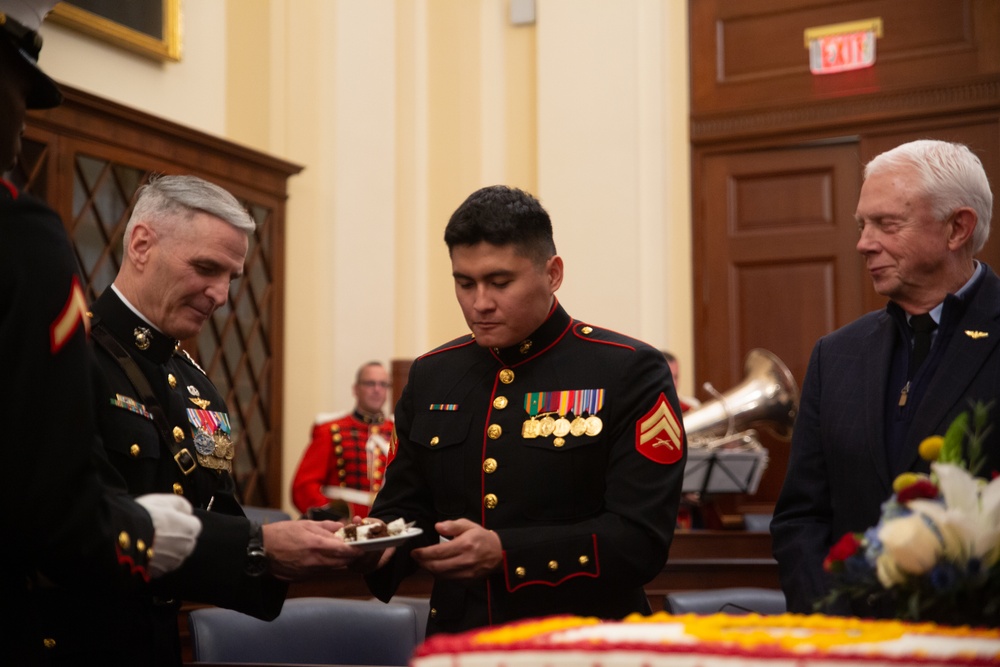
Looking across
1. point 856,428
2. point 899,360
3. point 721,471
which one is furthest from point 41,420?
point 721,471

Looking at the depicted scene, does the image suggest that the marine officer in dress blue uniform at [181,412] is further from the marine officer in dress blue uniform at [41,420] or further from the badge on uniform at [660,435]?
the badge on uniform at [660,435]

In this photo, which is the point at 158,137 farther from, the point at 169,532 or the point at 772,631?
the point at 772,631

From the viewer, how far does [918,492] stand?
142 cm

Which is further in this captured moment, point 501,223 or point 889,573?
point 501,223

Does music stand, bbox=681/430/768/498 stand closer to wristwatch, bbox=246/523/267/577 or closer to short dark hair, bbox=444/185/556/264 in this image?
short dark hair, bbox=444/185/556/264

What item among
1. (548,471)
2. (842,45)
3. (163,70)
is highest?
(842,45)

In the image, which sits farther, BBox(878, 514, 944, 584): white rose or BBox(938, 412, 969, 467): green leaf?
BBox(938, 412, 969, 467): green leaf

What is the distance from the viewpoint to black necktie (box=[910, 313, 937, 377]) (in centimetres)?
226

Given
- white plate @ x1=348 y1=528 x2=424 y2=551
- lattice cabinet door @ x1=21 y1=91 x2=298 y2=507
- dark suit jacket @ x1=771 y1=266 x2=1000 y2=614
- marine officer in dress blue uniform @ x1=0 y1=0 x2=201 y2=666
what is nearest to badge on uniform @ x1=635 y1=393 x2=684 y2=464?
dark suit jacket @ x1=771 y1=266 x2=1000 y2=614

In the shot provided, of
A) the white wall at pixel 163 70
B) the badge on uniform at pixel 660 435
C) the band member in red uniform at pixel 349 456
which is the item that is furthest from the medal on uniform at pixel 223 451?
the band member in red uniform at pixel 349 456

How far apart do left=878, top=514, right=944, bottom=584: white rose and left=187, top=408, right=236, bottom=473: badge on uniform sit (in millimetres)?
1299

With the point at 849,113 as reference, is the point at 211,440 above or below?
below

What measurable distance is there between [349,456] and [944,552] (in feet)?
16.9

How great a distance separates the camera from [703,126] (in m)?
7.54
